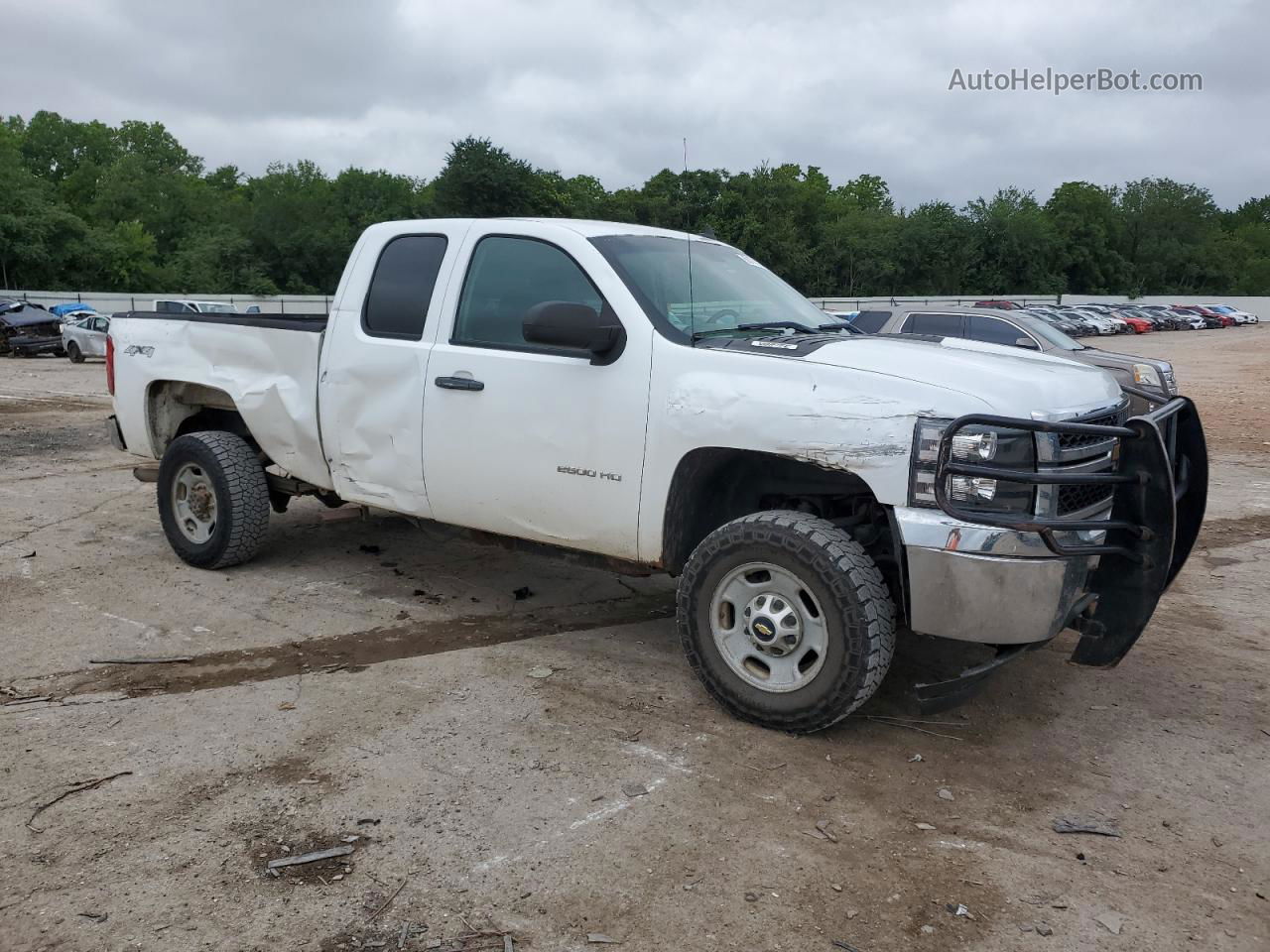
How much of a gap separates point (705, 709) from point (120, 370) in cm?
461

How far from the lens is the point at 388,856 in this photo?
3232 millimetres

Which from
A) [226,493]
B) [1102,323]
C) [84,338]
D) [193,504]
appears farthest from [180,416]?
[1102,323]

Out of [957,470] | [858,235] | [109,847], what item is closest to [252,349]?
[109,847]

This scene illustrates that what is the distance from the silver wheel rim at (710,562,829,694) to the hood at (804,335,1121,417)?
0.87 metres

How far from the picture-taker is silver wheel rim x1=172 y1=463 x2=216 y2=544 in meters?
6.35

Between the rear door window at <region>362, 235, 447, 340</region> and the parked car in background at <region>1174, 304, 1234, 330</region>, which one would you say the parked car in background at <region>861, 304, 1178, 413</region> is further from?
the parked car in background at <region>1174, 304, 1234, 330</region>

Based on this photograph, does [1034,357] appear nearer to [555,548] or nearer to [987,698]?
[987,698]

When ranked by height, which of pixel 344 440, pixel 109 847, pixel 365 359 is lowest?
pixel 109 847

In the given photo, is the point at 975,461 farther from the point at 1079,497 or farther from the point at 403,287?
the point at 403,287

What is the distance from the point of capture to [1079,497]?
391 cm

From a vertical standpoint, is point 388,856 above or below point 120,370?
below

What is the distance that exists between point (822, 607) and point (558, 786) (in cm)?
115

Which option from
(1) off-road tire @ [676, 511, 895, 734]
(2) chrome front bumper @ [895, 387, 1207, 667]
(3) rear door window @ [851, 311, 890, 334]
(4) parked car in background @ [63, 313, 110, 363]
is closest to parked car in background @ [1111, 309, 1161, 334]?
(3) rear door window @ [851, 311, 890, 334]

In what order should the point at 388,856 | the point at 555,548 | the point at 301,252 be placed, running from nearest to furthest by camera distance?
1. the point at 388,856
2. the point at 555,548
3. the point at 301,252
